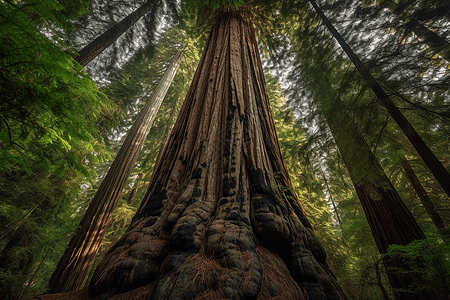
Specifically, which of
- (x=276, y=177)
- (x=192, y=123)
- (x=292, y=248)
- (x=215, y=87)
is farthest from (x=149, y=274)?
(x=215, y=87)

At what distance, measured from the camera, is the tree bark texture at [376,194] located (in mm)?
2973

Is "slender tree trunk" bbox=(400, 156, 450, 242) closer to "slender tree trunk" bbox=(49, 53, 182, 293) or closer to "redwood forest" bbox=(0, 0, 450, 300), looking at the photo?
"redwood forest" bbox=(0, 0, 450, 300)

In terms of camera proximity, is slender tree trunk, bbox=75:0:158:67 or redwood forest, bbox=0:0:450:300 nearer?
redwood forest, bbox=0:0:450:300

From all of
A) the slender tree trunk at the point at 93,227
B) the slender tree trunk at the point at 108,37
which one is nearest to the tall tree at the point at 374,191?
the slender tree trunk at the point at 93,227

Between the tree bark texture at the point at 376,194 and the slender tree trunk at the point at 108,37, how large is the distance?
5.99 metres

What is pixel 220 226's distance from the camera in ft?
4.14

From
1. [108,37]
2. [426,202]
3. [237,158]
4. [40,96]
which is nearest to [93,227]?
[40,96]

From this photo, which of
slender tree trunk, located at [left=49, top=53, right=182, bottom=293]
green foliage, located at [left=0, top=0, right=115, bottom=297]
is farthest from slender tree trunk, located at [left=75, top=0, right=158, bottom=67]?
slender tree trunk, located at [left=49, top=53, right=182, bottom=293]

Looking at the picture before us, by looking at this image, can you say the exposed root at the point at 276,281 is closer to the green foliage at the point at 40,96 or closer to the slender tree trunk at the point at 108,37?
the green foliage at the point at 40,96

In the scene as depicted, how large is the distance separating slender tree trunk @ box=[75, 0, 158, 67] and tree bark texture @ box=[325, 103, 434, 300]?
5992 millimetres

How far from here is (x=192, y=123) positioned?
2.22 meters

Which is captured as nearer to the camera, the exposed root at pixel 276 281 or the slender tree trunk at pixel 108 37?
the exposed root at pixel 276 281

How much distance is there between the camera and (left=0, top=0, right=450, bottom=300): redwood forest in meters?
1.17

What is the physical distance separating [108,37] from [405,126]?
706cm
